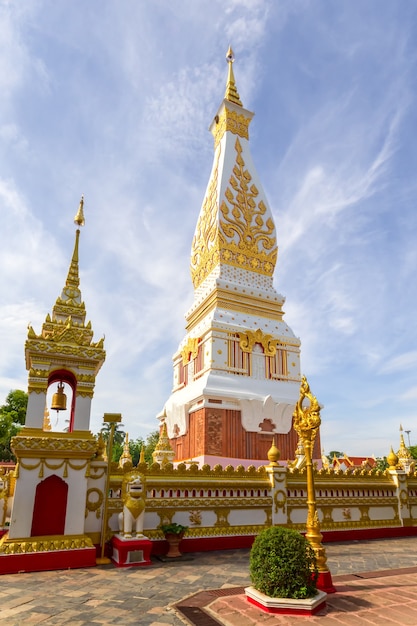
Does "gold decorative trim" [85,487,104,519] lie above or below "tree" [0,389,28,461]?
below

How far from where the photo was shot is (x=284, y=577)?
6.09 meters

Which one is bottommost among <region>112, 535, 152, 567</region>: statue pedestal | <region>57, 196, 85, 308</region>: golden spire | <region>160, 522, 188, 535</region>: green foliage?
<region>112, 535, 152, 567</region>: statue pedestal

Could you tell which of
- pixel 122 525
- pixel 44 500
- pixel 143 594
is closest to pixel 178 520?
pixel 122 525

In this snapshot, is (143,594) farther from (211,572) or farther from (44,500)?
(44,500)

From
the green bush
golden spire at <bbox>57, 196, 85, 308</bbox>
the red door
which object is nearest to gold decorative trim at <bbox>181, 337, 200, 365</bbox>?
golden spire at <bbox>57, 196, 85, 308</bbox>

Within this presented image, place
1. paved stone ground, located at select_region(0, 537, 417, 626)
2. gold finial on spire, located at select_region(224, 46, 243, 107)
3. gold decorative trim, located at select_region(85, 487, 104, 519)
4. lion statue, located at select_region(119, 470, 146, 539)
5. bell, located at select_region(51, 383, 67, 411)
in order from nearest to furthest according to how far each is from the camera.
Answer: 1. paved stone ground, located at select_region(0, 537, 417, 626)
2. lion statue, located at select_region(119, 470, 146, 539)
3. gold decorative trim, located at select_region(85, 487, 104, 519)
4. bell, located at select_region(51, 383, 67, 411)
5. gold finial on spire, located at select_region(224, 46, 243, 107)

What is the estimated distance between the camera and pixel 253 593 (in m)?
6.22

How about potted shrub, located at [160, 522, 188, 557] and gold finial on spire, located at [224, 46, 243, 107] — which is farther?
gold finial on spire, located at [224, 46, 243, 107]

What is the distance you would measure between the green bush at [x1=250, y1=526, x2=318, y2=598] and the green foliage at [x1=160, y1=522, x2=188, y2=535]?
4072 millimetres

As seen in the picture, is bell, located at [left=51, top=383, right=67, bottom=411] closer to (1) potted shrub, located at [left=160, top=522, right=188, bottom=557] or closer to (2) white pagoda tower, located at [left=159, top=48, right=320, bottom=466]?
(1) potted shrub, located at [left=160, top=522, right=188, bottom=557]

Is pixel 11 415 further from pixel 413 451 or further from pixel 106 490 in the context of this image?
pixel 413 451

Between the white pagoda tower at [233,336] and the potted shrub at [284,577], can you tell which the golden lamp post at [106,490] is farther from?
the white pagoda tower at [233,336]

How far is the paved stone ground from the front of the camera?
223 inches

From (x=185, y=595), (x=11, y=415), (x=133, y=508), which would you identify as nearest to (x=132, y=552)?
(x=133, y=508)
